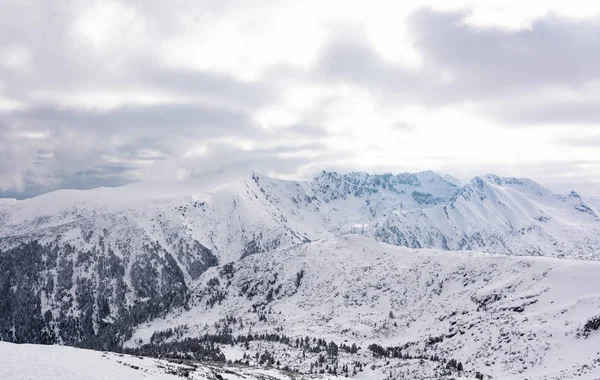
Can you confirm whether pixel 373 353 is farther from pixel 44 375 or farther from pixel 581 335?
pixel 44 375

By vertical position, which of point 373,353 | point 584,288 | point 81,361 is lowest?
point 373,353

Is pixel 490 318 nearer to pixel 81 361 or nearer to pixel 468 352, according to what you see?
pixel 468 352

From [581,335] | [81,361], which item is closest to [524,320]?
[581,335]

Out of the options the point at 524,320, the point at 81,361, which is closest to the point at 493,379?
the point at 524,320

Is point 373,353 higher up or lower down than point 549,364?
lower down

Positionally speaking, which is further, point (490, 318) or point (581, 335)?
point (490, 318)

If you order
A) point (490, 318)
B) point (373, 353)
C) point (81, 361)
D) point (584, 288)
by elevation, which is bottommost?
point (373, 353)

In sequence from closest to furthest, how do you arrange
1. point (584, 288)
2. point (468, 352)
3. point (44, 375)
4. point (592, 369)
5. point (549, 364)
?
1. point (44, 375)
2. point (592, 369)
3. point (549, 364)
4. point (468, 352)
5. point (584, 288)

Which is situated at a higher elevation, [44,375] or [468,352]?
[44,375]

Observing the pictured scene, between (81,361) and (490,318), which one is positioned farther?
(490,318)

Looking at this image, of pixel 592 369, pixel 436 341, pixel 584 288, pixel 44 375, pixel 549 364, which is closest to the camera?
pixel 44 375
